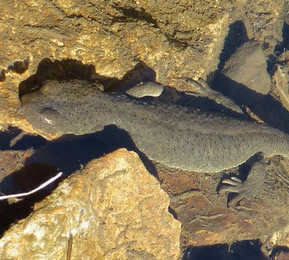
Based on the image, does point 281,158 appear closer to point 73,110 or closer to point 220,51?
point 220,51

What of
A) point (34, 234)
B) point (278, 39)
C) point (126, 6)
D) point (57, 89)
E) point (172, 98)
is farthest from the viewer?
point (278, 39)

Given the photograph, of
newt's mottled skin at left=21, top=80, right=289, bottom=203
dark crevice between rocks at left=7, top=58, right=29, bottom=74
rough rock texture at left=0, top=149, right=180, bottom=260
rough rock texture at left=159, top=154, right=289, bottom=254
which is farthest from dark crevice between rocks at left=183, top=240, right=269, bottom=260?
dark crevice between rocks at left=7, top=58, right=29, bottom=74

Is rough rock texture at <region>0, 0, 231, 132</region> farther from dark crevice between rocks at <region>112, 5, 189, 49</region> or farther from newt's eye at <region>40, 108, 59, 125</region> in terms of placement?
newt's eye at <region>40, 108, 59, 125</region>

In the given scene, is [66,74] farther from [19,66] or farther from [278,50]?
[278,50]

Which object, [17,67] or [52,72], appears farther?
[52,72]

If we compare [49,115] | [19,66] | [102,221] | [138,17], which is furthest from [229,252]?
[19,66]

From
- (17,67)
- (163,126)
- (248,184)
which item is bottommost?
(248,184)

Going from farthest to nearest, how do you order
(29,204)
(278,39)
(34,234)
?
1. (278,39)
2. (29,204)
3. (34,234)

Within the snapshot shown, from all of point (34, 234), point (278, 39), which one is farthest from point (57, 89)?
point (278, 39)
